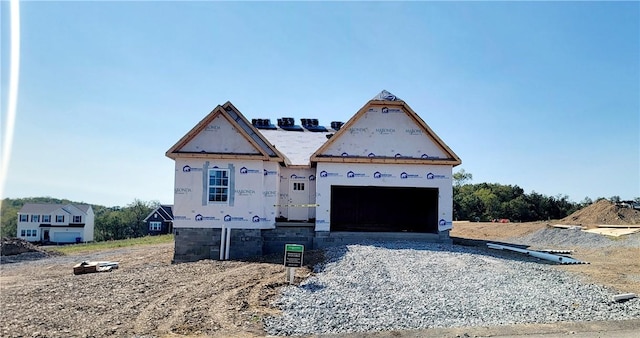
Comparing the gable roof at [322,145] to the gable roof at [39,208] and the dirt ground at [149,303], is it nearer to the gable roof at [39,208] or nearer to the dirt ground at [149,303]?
the dirt ground at [149,303]

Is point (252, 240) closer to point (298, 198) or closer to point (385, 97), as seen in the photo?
point (298, 198)

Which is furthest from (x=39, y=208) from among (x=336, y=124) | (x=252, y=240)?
(x=252, y=240)

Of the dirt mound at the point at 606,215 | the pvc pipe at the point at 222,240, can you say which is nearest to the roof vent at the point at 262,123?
the pvc pipe at the point at 222,240

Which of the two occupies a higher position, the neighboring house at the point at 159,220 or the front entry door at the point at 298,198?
the front entry door at the point at 298,198

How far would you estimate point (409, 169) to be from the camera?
1686 centimetres

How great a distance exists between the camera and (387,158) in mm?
16734

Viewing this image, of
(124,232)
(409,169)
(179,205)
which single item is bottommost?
(124,232)

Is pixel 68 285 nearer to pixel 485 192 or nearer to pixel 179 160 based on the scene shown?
pixel 179 160

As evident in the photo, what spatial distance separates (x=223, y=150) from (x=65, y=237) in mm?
53480

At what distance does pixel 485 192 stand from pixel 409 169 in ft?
125

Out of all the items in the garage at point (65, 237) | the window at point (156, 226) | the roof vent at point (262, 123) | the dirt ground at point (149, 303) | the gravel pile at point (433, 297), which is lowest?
the garage at point (65, 237)

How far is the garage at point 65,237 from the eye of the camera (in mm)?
57947

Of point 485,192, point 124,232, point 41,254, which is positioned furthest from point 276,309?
point 124,232

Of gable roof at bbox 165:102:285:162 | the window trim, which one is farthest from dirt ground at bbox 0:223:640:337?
gable roof at bbox 165:102:285:162
